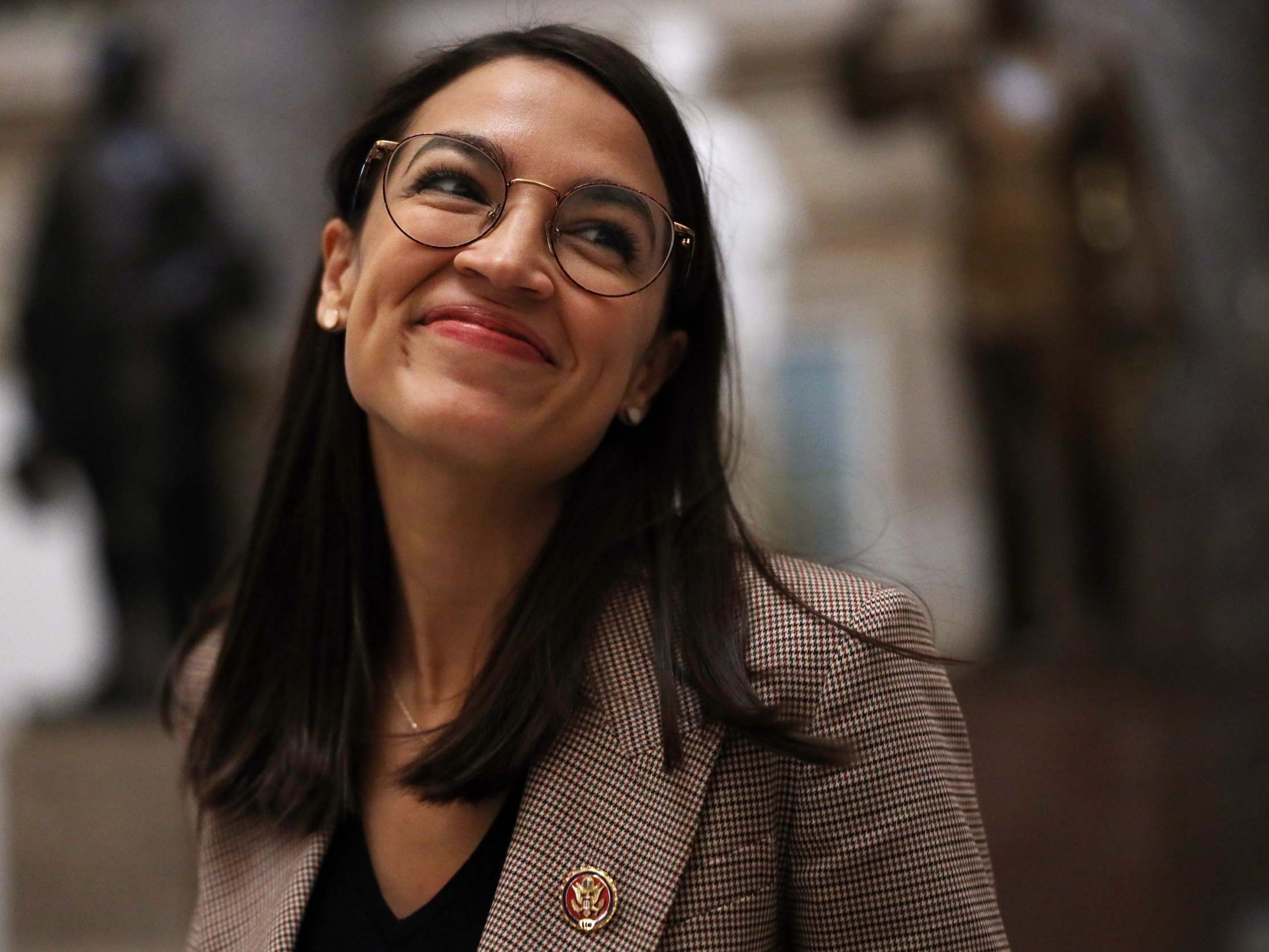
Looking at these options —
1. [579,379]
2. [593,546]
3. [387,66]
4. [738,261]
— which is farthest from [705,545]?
[387,66]

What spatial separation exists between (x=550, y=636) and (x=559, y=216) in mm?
423

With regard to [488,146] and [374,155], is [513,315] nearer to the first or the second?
[488,146]

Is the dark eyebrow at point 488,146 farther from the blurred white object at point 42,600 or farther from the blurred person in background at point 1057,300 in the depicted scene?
the blurred white object at point 42,600

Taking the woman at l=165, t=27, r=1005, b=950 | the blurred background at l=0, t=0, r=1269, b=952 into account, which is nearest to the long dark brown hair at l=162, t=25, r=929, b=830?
the woman at l=165, t=27, r=1005, b=950

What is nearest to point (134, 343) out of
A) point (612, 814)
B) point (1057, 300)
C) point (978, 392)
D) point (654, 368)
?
point (978, 392)

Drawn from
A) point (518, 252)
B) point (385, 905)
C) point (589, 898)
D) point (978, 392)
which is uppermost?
point (518, 252)

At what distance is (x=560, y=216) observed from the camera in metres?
1.41

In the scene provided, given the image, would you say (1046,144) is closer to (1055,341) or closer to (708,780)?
(1055,341)

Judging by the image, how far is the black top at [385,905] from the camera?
1.42 metres

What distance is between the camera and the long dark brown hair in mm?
1427

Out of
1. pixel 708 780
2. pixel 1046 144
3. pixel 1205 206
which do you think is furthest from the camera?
pixel 1205 206

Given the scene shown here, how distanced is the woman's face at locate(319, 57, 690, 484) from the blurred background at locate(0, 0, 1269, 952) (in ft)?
2.64

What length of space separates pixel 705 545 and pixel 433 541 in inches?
11.9

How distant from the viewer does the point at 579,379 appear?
4.71ft
